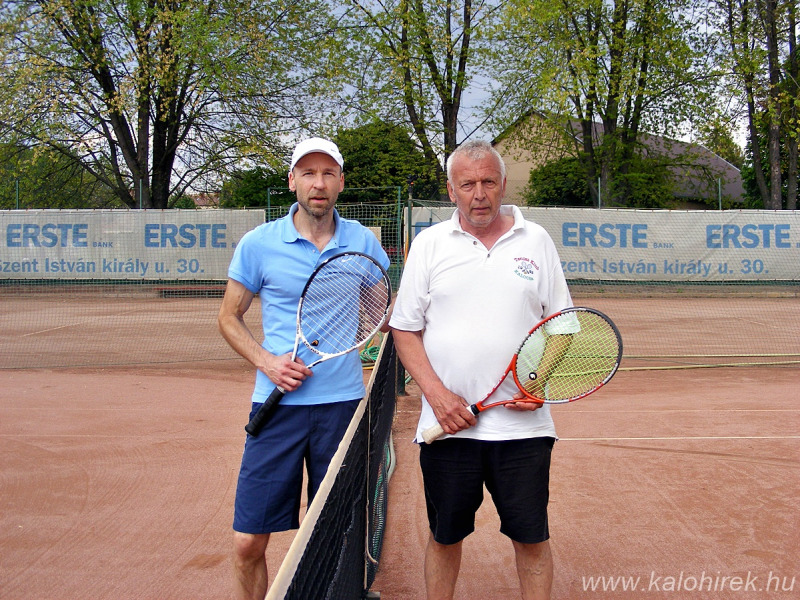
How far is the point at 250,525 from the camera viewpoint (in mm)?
2691

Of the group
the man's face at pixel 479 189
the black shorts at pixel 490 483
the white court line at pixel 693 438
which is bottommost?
the white court line at pixel 693 438

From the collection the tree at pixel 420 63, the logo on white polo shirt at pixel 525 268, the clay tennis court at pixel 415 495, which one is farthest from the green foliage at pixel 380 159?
the logo on white polo shirt at pixel 525 268

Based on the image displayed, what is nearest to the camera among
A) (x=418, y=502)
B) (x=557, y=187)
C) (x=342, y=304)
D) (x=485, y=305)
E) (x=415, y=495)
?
(x=485, y=305)

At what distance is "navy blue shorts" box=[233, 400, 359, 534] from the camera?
2.70m

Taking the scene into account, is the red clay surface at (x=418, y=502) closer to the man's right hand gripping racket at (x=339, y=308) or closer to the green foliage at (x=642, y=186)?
the man's right hand gripping racket at (x=339, y=308)

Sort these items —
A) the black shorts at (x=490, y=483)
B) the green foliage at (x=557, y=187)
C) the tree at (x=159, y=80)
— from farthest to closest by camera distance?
the green foliage at (x=557, y=187)
the tree at (x=159, y=80)
the black shorts at (x=490, y=483)

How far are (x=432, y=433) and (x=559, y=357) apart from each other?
20.2 inches

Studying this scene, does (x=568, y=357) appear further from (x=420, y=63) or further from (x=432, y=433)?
(x=420, y=63)

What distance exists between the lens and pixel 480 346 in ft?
8.73

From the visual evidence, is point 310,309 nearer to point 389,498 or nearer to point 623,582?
point 623,582

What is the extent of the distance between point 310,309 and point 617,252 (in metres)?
11.8

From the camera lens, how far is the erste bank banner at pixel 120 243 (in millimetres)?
13203

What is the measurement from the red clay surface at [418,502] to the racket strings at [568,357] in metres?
1.15

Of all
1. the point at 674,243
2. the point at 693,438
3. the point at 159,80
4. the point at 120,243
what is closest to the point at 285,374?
the point at 693,438
